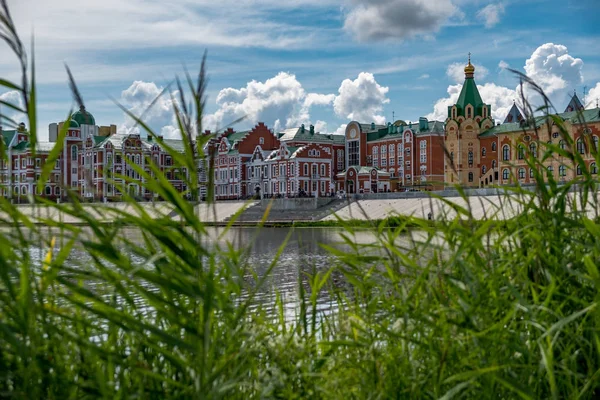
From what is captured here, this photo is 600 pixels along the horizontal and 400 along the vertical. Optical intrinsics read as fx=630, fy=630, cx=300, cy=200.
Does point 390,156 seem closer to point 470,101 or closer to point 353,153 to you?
point 353,153

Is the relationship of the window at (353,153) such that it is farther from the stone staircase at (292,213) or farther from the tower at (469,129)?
the stone staircase at (292,213)

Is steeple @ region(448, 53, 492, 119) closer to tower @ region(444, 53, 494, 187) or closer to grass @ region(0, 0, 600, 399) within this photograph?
tower @ region(444, 53, 494, 187)

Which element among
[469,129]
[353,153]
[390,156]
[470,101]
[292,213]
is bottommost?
[292,213]

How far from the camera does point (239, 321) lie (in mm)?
1979

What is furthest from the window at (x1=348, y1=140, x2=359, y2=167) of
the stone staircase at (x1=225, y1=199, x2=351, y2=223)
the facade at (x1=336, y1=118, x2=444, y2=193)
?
the stone staircase at (x1=225, y1=199, x2=351, y2=223)

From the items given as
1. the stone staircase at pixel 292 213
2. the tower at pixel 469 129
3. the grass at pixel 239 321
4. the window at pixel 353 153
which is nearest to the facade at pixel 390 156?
the window at pixel 353 153

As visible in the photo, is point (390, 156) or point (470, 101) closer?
point (470, 101)

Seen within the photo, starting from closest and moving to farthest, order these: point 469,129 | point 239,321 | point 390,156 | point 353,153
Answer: point 239,321 < point 469,129 < point 390,156 < point 353,153

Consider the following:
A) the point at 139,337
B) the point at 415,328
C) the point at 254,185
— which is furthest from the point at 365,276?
the point at 254,185

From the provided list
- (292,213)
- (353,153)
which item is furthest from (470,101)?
(292,213)

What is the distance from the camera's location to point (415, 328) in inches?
75.0

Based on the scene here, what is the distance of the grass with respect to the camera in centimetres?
141

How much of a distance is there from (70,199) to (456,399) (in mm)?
1187

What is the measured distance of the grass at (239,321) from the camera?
1.41 meters
